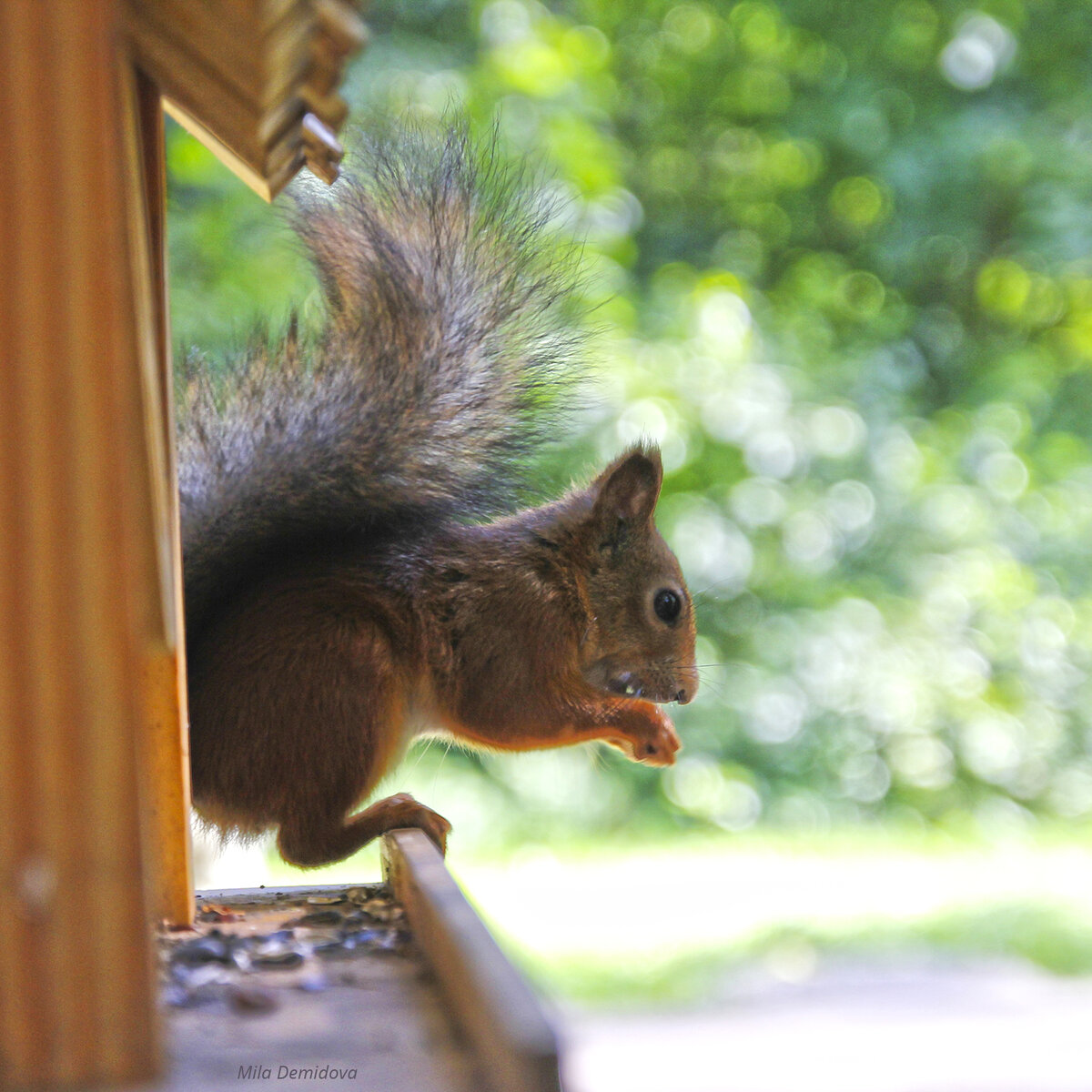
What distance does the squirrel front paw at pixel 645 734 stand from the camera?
1331mm

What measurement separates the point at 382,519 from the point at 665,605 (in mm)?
340

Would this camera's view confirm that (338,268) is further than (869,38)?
No

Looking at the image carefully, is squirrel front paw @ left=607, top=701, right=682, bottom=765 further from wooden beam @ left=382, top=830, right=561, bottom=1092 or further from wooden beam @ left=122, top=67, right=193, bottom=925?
wooden beam @ left=122, top=67, right=193, bottom=925

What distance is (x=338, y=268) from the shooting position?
120 cm

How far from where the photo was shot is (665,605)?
1.44m

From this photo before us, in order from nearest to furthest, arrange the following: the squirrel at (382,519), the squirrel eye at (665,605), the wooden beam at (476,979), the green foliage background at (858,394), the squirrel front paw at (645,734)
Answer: the wooden beam at (476,979)
the squirrel at (382,519)
the squirrel front paw at (645,734)
the squirrel eye at (665,605)
the green foliage background at (858,394)

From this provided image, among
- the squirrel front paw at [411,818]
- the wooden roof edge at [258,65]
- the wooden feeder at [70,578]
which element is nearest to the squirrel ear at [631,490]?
the squirrel front paw at [411,818]

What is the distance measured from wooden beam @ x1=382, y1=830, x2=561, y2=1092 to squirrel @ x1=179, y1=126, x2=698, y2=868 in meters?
0.14

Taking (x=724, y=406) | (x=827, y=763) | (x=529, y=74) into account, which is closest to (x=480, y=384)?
(x=529, y=74)

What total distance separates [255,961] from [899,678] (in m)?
3.68

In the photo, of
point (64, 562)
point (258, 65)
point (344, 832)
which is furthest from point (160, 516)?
point (344, 832)

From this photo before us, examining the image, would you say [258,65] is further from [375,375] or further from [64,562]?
[375,375]

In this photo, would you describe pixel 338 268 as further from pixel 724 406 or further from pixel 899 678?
pixel 899 678

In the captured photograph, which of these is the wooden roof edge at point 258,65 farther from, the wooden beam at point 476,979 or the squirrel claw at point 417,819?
the squirrel claw at point 417,819
